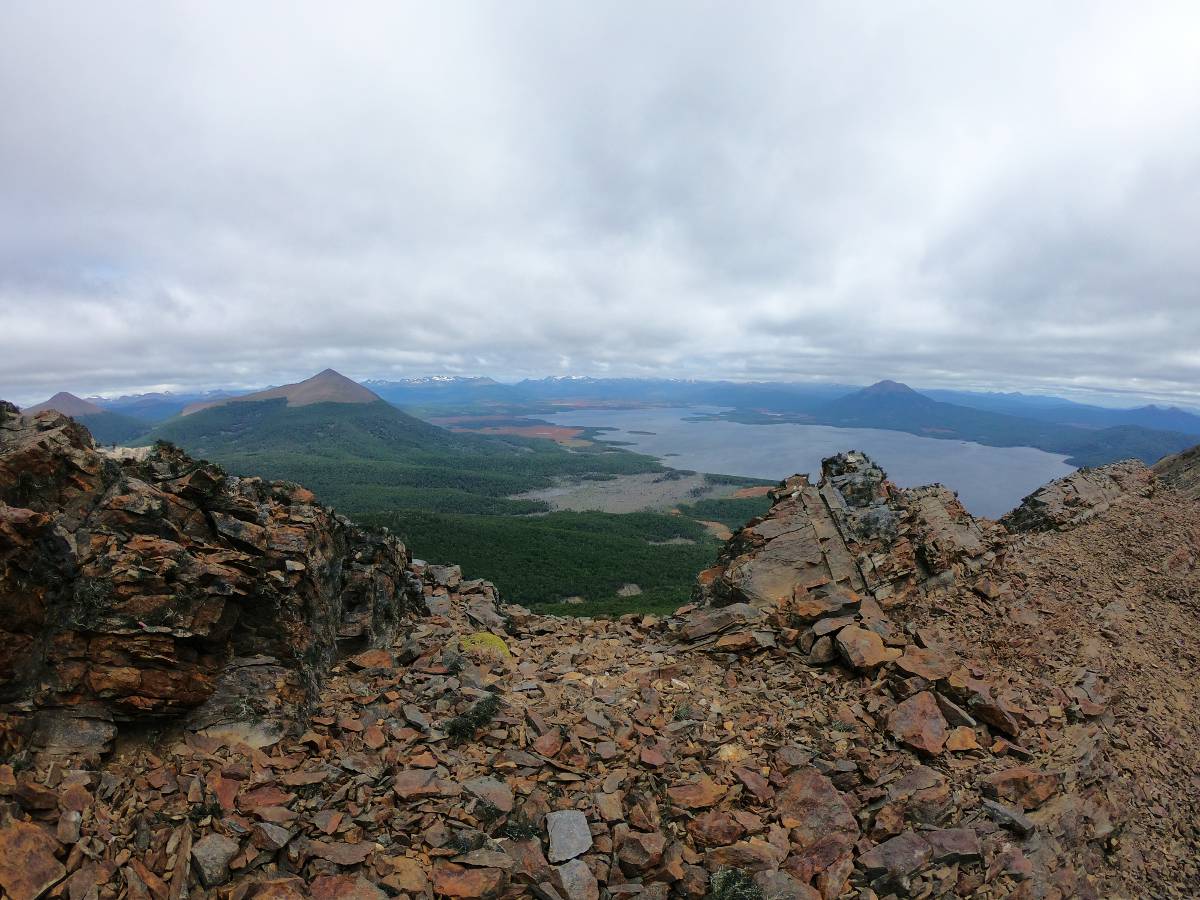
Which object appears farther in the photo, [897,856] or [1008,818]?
[1008,818]

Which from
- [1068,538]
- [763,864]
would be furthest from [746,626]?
[1068,538]

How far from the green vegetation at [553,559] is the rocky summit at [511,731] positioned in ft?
157

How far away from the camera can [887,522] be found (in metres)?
17.8

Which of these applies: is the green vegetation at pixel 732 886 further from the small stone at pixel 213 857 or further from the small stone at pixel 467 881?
the small stone at pixel 213 857

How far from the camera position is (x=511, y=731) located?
11031mm

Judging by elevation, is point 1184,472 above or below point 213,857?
above

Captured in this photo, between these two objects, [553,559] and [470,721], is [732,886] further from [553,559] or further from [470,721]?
[553,559]

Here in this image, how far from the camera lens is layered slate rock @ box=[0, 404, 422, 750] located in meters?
8.31

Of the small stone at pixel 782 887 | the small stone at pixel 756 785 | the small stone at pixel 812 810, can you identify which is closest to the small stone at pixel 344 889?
the small stone at pixel 782 887

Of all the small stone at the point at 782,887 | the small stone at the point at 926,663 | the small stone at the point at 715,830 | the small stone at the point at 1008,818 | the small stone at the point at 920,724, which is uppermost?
the small stone at the point at 926,663

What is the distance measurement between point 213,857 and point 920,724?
41.9ft

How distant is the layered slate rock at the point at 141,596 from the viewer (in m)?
8.31

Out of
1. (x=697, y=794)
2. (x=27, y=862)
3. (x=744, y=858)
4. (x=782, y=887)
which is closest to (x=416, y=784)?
(x=27, y=862)

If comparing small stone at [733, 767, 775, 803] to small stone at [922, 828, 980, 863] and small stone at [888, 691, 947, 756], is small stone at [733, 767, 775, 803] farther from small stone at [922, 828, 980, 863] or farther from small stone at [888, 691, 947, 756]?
small stone at [888, 691, 947, 756]
